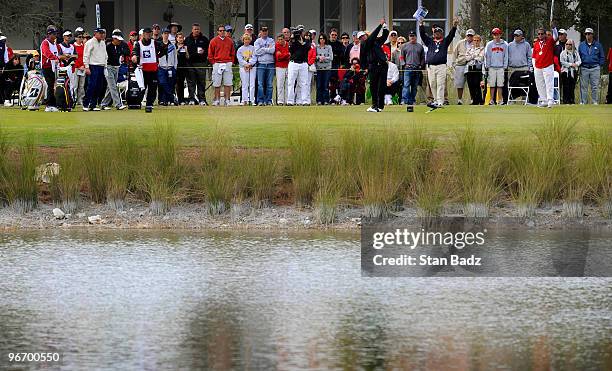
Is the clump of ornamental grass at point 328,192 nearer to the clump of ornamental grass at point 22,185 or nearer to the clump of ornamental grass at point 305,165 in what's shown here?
the clump of ornamental grass at point 305,165

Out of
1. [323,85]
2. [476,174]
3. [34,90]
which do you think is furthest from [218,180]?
[323,85]

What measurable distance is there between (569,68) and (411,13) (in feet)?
53.4

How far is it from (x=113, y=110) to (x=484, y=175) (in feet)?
45.0

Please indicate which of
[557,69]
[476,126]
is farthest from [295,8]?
[476,126]

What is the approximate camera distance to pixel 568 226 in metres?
15.2

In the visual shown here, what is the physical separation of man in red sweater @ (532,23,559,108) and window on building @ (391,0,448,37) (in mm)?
17732

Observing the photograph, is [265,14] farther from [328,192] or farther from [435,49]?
[328,192]

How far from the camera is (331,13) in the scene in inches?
Answer: 1858

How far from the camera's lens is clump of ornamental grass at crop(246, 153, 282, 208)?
15.8m

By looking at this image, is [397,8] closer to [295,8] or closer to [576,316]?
[295,8]

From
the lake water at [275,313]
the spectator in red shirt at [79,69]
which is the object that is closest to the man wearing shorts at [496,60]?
the spectator in red shirt at [79,69]

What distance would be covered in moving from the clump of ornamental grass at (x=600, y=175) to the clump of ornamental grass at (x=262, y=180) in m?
3.67

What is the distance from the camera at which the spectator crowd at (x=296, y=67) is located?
90.8 feet

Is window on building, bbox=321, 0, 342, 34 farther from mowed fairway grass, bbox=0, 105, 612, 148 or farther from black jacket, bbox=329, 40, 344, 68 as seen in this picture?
mowed fairway grass, bbox=0, 105, 612, 148
